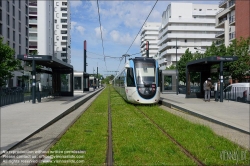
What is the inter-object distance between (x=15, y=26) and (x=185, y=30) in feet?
155

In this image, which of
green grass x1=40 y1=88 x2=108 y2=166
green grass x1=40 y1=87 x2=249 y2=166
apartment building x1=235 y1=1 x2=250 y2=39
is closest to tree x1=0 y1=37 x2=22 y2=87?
green grass x1=40 y1=88 x2=108 y2=166

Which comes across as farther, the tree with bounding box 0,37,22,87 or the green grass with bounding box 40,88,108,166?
the tree with bounding box 0,37,22,87

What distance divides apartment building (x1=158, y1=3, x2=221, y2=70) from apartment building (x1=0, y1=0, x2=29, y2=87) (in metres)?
38.7

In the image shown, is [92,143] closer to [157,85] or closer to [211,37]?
[157,85]

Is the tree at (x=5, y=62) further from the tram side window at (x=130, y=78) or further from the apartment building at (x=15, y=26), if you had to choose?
the tram side window at (x=130, y=78)

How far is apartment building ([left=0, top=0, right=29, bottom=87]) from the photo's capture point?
156 ft

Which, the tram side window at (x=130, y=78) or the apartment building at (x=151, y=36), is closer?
the tram side window at (x=130, y=78)

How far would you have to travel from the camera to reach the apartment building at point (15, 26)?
156ft

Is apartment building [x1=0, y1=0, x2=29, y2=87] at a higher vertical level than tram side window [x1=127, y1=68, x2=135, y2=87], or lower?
higher

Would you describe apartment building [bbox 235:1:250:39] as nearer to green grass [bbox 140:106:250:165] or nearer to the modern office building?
the modern office building

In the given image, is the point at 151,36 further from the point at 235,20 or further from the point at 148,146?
the point at 148,146

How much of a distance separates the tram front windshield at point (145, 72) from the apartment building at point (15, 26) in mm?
36026

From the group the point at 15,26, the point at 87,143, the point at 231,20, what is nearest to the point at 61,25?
the point at 15,26

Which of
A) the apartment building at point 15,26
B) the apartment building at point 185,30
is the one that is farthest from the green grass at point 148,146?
the apartment building at point 185,30
